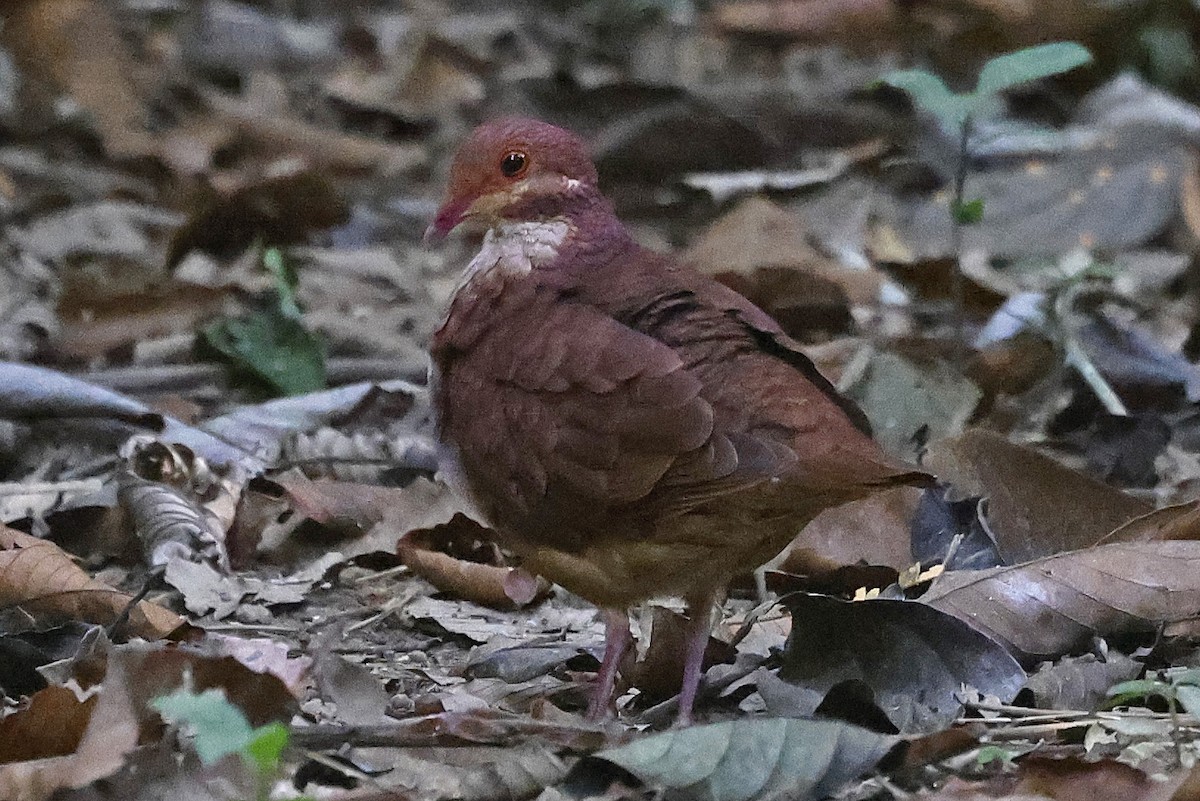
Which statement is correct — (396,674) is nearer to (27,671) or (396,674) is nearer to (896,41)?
(27,671)

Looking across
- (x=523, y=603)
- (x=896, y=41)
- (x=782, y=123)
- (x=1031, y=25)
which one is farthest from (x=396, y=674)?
(x=896, y=41)

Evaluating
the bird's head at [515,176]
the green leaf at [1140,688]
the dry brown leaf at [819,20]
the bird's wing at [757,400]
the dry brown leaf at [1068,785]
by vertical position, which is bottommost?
the green leaf at [1140,688]

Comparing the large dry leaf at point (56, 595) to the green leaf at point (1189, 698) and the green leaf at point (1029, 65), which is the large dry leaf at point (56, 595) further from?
the green leaf at point (1029, 65)

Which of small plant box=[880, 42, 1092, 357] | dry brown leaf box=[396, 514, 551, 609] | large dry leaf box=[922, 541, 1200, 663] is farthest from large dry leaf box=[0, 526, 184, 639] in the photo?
small plant box=[880, 42, 1092, 357]

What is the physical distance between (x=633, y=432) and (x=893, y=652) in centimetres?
59

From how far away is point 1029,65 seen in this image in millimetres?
4262

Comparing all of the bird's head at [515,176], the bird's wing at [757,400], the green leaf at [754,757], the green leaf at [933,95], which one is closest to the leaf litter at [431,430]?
the green leaf at [754,757]

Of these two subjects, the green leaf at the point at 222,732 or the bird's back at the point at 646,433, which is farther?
the bird's back at the point at 646,433

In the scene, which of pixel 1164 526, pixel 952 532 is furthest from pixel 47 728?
pixel 1164 526

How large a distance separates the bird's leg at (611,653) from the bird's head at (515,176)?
82 cm

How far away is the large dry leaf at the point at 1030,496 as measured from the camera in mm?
3729

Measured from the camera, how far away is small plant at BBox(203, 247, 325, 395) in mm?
5074

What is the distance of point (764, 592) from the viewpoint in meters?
3.85

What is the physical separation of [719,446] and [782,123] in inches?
189
